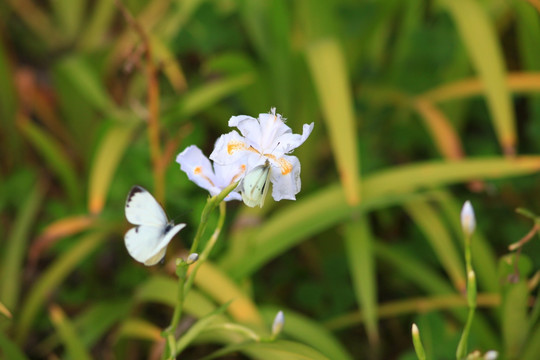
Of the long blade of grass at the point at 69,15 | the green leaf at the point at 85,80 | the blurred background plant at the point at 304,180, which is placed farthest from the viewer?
the long blade of grass at the point at 69,15

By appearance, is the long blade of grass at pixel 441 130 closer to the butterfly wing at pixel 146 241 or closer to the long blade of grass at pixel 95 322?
the long blade of grass at pixel 95 322

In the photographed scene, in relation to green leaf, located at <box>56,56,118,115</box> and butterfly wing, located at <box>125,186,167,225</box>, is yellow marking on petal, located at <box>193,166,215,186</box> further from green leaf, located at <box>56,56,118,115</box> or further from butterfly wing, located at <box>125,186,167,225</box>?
green leaf, located at <box>56,56,118,115</box>

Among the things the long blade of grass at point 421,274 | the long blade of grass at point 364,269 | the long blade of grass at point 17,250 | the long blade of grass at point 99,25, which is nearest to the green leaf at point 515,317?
the long blade of grass at point 421,274

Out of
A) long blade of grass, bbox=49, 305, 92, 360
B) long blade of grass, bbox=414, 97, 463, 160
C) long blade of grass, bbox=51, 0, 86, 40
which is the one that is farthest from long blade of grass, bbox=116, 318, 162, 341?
long blade of grass, bbox=51, 0, 86, 40

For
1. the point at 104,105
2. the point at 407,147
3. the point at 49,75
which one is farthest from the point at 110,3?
the point at 407,147

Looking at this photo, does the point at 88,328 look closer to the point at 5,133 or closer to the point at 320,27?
the point at 5,133

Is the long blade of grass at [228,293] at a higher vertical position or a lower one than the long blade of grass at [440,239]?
lower

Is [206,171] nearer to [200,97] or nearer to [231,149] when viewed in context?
[231,149]
